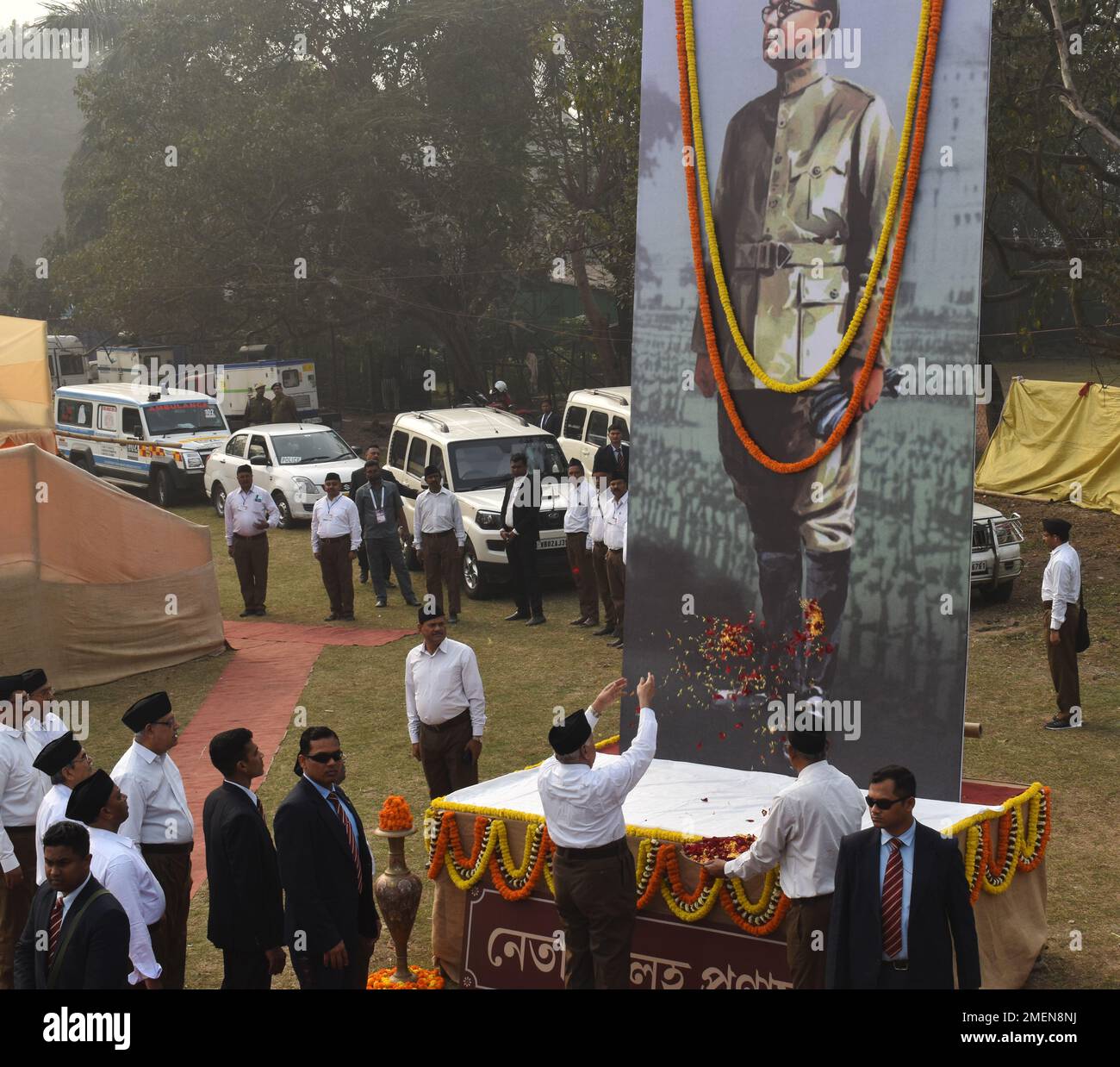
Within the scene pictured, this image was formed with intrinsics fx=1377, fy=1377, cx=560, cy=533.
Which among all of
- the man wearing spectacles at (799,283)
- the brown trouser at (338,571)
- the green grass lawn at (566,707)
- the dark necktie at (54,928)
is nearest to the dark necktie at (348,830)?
the dark necktie at (54,928)

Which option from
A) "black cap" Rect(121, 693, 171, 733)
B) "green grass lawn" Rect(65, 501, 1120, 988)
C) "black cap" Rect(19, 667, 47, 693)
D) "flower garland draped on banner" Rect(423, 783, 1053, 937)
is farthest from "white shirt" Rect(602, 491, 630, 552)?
"black cap" Rect(121, 693, 171, 733)

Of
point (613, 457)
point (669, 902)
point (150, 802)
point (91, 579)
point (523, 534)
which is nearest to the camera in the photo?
point (150, 802)

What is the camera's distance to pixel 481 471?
18438 millimetres

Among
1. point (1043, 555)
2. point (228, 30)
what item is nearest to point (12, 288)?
point (228, 30)

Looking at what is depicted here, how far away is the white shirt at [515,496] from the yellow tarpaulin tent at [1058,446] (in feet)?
29.9

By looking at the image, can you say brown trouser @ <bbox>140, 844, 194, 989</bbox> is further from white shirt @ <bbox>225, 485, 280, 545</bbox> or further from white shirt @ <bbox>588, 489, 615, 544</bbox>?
white shirt @ <bbox>225, 485, 280, 545</bbox>

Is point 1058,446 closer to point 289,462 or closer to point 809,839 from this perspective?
point 289,462

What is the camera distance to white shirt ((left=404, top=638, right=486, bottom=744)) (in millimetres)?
8688

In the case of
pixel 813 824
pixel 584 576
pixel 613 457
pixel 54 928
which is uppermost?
pixel 613 457

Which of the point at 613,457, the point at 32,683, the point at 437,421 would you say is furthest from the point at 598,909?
the point at 437,421

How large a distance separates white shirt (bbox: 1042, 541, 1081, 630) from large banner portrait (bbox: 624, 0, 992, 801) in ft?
13.9

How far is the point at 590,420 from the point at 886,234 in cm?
1386

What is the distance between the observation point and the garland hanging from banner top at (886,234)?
22.9 ft

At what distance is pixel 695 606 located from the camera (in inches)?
315
